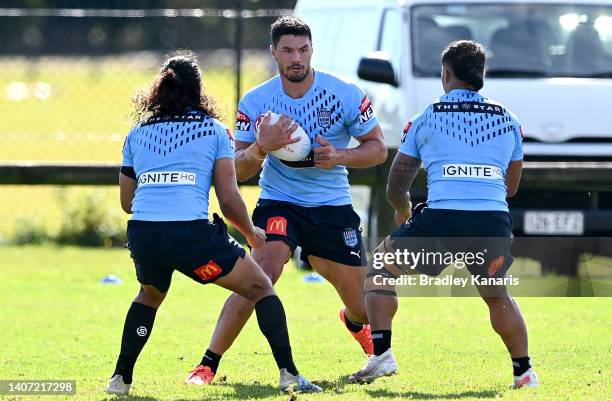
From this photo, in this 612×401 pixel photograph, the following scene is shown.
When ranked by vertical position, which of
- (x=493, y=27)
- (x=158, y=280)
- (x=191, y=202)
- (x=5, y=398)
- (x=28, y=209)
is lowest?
(x=28, y=209)

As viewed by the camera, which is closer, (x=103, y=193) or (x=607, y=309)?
(x=607, y=309)

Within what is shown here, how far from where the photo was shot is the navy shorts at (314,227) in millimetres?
7730

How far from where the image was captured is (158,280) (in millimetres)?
6895

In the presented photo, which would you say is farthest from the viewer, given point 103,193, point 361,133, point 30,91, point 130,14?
point 30,91

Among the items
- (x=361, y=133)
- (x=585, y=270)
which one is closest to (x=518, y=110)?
(x=585, y=270)

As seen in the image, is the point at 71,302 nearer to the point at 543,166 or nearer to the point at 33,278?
the point at 33,278

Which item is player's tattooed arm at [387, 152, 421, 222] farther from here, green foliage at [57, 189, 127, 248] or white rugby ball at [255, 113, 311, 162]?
green foliage at [57, 189, 127, 248]

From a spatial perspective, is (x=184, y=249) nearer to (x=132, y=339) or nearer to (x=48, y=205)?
(x=132, y=339)

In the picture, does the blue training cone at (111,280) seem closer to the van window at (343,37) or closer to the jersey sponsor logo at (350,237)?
the van window at (343,37)

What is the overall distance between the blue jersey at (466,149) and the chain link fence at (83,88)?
8.51 meters

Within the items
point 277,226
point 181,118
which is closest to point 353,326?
point 277,226

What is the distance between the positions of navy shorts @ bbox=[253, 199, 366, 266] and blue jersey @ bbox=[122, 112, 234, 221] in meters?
0.91

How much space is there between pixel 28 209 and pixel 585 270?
32.7ft

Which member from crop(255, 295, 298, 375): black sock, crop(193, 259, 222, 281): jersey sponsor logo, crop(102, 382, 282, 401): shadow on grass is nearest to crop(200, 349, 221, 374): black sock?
crop(102, 382, 282, 401): shadow on grass
